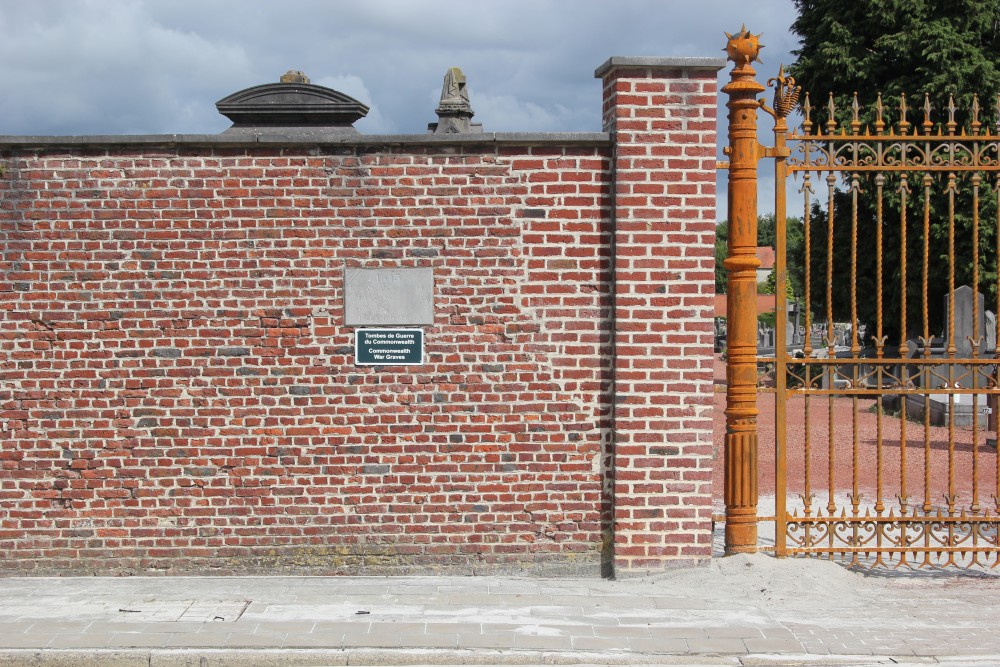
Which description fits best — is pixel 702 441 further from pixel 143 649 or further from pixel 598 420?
pixel 143 649

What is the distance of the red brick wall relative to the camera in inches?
262

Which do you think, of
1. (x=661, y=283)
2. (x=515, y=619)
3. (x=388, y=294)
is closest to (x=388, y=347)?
(x=388, y=294)

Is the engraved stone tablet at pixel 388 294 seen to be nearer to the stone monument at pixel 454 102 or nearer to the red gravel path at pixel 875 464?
the red gravel path at pixel 875 464

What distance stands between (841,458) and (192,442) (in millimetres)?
10183

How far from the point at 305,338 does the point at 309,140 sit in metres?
1.38

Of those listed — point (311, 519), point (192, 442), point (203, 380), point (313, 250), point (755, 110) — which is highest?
point (755, 110)

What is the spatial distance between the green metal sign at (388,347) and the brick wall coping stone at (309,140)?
4.33 ft

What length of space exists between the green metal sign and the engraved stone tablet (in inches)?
3.3

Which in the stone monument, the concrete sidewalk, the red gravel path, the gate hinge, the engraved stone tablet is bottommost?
the concrete sidewalk

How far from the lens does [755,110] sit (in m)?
6.84

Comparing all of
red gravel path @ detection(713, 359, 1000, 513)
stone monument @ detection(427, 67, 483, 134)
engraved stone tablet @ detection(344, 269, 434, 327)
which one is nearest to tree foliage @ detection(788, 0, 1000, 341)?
red gravel path @ detection(713, 359, 1000, 513)

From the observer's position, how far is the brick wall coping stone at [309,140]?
659 centimetres

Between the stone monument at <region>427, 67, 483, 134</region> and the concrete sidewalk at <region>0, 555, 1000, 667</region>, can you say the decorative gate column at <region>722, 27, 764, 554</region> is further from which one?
the stone monument at <region>427, 67, 483, 134</region>

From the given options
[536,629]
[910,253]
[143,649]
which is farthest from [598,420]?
[910,253]
